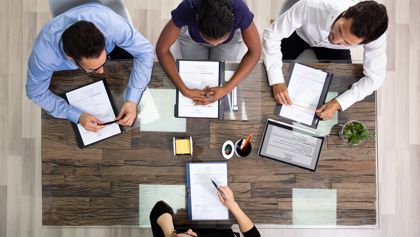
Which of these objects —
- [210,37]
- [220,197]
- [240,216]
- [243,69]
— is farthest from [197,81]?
[240,216]

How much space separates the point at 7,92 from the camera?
2721 mm

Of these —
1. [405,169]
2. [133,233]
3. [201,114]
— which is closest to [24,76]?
[133,233]

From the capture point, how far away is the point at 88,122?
1.78 m

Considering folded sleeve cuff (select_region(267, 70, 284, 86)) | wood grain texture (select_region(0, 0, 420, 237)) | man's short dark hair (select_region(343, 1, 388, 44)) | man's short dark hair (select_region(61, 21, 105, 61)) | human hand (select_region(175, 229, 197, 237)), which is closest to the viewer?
man's short dark hair (select_region(61, 21, 105, 61))

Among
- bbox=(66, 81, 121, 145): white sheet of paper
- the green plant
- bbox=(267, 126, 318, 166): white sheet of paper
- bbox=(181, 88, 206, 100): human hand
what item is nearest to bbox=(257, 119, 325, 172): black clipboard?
bbox=(267, 126, 318, 166): white sheet of paper

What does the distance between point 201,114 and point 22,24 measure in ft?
5.51

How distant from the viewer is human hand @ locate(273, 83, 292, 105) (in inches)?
72.6

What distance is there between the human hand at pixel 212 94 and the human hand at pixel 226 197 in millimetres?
411

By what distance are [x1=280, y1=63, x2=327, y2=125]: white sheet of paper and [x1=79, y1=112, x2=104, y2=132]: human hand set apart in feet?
2.90

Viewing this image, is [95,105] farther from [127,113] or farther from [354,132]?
[354,132]

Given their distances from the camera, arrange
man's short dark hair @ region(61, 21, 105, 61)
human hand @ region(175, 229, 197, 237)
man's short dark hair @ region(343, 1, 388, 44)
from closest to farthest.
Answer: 1. man's short dark hair @ region(61, 21, 105, 61)
2. man's short dark hair @ region(343, 1, 388, 44)
3. human hand @ region(175, 229, 197, 237)

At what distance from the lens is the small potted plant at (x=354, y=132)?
180 cm

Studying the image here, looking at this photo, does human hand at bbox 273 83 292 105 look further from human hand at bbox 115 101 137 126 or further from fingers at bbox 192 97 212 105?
human hand at bbox 115 101 137 126

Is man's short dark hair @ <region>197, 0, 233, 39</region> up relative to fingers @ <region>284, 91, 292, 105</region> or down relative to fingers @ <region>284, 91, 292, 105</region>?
up
